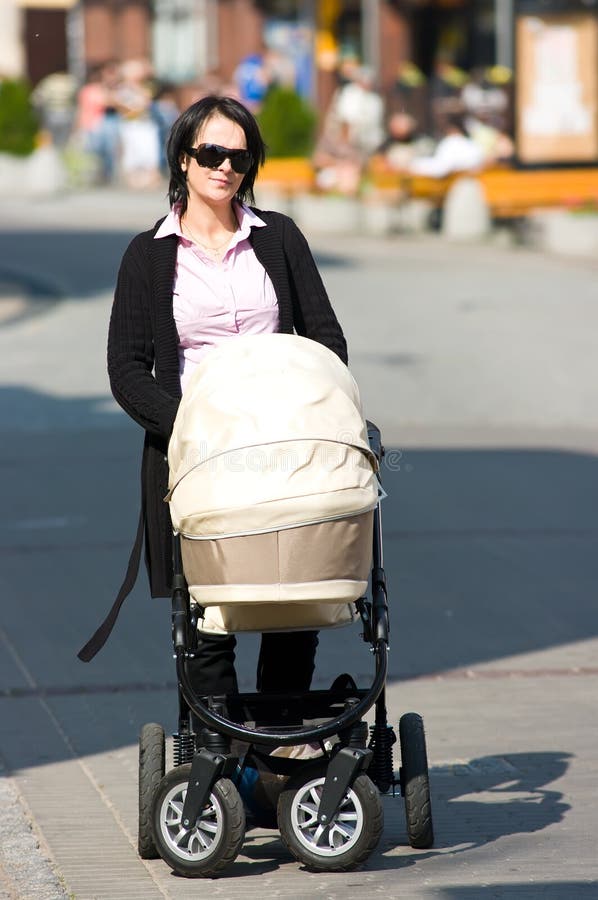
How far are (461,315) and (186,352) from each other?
1193 centimetres

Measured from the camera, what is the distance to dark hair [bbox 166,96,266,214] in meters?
4.45

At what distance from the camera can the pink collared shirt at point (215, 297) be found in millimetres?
4449

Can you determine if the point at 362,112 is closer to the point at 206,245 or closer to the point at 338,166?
the point at 338,166

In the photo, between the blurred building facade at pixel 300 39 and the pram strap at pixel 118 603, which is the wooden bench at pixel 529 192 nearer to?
the blurred building facade at pixel 300 39

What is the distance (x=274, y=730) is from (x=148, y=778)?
366mm

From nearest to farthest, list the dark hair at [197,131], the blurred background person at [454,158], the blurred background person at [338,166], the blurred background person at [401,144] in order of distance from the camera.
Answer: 1. the dark hair at [197,131]
2. the blurred background person at [454,158]
3. the blurred background person at [338,166]
4. the blurred background person at [401,144]

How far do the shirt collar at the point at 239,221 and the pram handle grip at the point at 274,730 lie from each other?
1.06 meters

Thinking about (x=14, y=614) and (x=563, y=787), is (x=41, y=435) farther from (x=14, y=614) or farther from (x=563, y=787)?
(x=563, y=787)

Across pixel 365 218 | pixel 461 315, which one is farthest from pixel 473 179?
pixel 461 315

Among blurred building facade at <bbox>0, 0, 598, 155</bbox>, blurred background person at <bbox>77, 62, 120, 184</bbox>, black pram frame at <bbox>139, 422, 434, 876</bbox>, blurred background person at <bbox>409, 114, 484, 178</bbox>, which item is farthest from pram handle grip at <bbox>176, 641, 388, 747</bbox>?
blurred background person at <bbox>77, 62, 120, 184</bbox>

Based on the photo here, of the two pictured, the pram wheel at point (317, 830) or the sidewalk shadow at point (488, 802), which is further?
the sidewalk shadow at point (488, 802)

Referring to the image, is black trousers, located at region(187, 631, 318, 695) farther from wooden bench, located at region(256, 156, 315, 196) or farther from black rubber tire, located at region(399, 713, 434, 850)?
wooden bench, located at region(256, 156, 315, 196)

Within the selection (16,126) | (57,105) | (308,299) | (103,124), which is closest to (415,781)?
(308,299)

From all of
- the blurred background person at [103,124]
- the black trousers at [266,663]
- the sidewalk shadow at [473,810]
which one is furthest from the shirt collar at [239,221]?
the blurred background person at [103,124]
